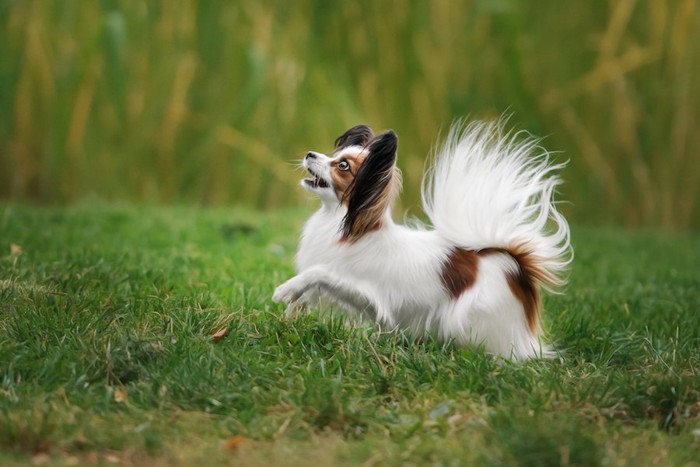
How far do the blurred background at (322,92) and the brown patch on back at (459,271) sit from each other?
17.0 ft

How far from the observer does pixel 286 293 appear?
14.9ft

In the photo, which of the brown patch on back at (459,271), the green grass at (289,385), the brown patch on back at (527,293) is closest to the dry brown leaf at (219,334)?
the green grass at (289,385)

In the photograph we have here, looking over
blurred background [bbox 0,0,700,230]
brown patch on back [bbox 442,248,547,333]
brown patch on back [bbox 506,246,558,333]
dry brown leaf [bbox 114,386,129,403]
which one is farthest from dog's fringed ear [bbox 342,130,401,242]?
blurred background [bbox 0,0,700,230]

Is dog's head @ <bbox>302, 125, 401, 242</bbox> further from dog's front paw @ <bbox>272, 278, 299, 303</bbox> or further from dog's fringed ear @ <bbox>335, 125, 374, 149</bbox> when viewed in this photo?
dog's front paw @ <bbox>272, 278, 299, 303</bbox>

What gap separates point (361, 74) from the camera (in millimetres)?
10172

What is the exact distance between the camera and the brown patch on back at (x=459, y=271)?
14.9 ft

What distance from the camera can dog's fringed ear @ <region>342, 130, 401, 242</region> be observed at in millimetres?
4375

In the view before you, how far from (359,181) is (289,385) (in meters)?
0.97

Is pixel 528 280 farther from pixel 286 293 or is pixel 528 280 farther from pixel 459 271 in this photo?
pixel 286 293

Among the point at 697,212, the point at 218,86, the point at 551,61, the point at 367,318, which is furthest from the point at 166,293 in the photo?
the point at 697,212

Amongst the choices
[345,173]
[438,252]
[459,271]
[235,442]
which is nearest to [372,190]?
[345,173]

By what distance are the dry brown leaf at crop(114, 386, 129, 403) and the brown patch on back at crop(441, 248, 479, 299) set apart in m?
1.50

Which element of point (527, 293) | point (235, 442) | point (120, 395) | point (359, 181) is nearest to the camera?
point (235, 442)

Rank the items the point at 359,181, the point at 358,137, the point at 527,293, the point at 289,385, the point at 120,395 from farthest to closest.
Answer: the point at 358,137 < the point at 527,293 < the point at 359,181 < the point at 289,385 < the point at 120,395
